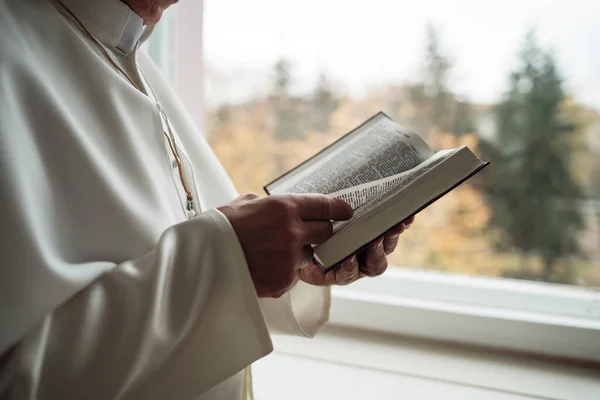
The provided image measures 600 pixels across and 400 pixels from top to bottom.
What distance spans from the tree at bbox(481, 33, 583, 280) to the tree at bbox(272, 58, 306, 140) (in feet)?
1.73

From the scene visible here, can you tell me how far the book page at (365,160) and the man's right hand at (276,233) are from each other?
4.0 inches

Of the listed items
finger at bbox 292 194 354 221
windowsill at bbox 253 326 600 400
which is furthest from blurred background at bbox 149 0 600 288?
finger at bbox 292 194 354 221

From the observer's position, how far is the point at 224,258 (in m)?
0.68

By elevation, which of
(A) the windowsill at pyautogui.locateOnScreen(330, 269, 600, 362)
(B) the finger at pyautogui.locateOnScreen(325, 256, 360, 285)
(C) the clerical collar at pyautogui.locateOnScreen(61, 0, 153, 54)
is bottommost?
(A) the windowsill at pyautogui.locateOnScreen(330, 269, 600, 362)

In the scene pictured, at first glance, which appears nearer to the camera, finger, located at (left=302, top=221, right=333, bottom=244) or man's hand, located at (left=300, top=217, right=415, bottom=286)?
finger, located at (left=302, top=221, right=333, bottom=244)

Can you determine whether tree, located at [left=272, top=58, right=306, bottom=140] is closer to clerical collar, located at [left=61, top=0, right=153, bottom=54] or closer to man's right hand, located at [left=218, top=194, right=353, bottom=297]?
clerical collar, located at [left=61, top=0, right=153, bottom=54]

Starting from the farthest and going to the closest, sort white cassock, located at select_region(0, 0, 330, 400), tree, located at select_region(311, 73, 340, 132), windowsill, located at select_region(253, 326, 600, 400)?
tree, located at select_region(311, 73, 340, 132) < windowsill, located at select_region(253, 326, 600, 400) < white cassock, located at select_region(0, 0, 330, 400)

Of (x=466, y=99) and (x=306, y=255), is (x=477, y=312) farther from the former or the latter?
(x=306, y=255)

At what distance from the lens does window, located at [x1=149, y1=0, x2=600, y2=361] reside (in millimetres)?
1323

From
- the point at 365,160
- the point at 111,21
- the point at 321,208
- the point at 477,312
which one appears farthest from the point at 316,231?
the point at 477,312

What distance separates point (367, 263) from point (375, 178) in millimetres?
157

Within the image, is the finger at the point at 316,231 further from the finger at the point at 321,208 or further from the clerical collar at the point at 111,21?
the clerical collar at the point at 111,21

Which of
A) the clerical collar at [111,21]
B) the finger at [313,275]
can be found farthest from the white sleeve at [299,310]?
the clerical collar at [111,21]

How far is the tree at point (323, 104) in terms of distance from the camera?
156 centimetres
